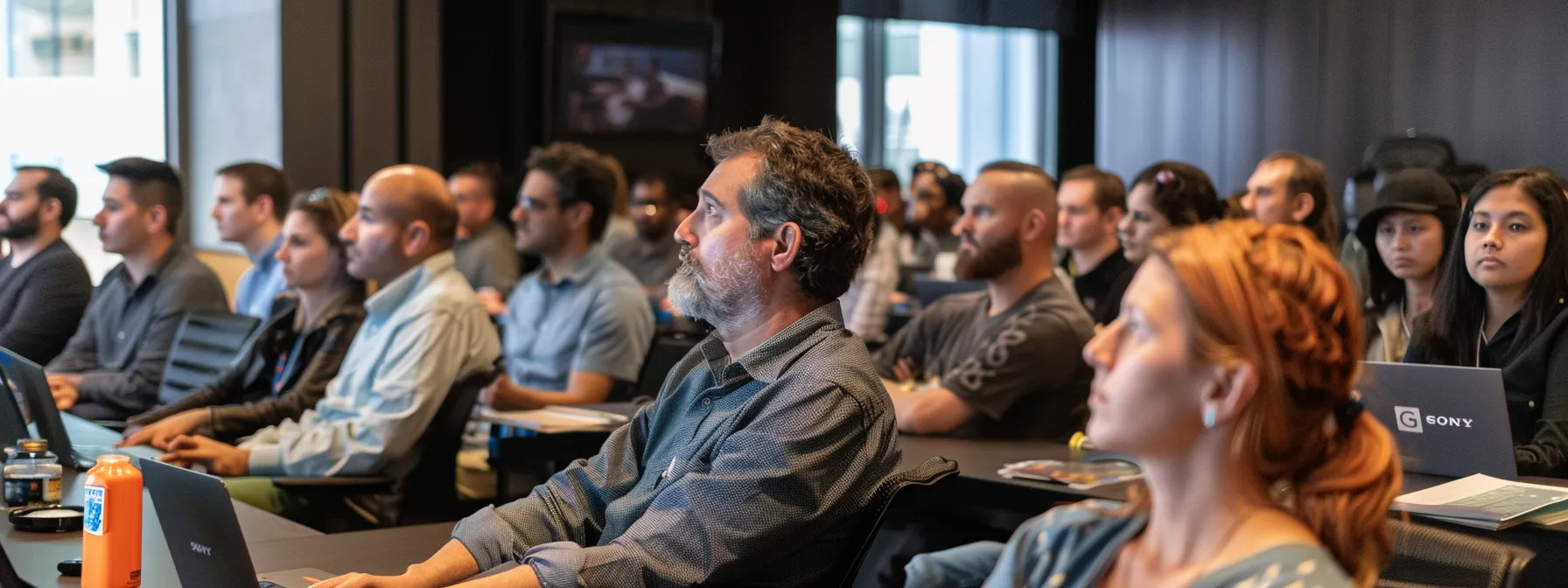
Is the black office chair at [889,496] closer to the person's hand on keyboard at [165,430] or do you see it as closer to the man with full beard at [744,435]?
the man with full beard at [744,435]

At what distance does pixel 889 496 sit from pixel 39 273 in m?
3.84

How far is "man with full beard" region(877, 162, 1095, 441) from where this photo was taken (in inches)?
145

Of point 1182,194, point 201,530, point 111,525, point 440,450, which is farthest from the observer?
point 1182,194

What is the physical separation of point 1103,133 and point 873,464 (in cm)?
764

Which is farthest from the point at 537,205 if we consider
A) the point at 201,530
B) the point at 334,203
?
the point at 201,530

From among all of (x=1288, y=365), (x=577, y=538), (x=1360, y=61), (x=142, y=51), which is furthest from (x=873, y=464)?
(x=142, y=51)

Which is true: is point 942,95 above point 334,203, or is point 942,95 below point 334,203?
above

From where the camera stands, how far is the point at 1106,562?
1424 mm

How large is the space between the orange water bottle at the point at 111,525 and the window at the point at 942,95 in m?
9.61

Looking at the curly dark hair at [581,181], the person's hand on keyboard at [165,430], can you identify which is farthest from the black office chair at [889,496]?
the curly dark hair at [581,181]

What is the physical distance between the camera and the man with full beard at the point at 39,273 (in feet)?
15.6

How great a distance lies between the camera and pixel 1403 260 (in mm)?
4070

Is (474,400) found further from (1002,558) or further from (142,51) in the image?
(142,51)

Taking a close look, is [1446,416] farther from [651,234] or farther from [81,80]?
[81,80]
